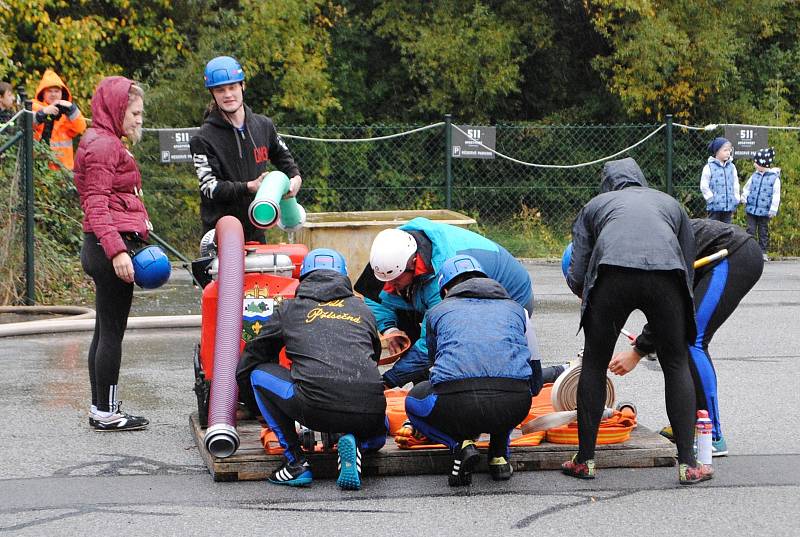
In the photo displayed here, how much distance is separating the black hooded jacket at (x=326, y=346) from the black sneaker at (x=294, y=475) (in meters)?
0.35

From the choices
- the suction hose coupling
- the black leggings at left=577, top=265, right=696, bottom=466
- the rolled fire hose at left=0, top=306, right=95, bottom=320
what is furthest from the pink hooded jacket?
the rolled fire hose at left=0, top=306, right=95, bottom=320

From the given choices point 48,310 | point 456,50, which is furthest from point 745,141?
point 48,310

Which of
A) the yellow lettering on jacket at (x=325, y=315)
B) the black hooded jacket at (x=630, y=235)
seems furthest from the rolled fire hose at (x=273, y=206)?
the black hooded jacket at (x=630, y=235)

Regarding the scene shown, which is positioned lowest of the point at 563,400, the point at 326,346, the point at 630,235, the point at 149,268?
the point at 563,400

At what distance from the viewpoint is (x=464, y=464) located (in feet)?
19.3

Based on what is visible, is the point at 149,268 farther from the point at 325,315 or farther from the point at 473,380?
the point at 473,380

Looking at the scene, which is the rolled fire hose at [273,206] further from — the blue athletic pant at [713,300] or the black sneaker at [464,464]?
the blue athletic pant at [713,300]

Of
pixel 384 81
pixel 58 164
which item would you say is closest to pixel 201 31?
pixel 384 81

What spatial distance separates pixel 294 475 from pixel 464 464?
838 millimetres

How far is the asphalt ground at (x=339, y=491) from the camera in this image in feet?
17.5

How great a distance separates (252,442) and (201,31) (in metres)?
16.4

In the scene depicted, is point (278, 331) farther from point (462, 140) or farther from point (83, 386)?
point (462, 140)

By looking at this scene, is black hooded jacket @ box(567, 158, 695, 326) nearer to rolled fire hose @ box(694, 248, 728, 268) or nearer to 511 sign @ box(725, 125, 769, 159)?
rolled fire hose @ box(694, 248, 728, 268)

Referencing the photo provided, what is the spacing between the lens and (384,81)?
78.9 ft
